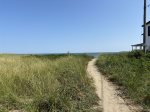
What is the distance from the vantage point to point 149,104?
7.48 meters

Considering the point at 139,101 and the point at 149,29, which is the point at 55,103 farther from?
the point at 149,29

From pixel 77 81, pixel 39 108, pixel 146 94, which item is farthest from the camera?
pixel 77 81

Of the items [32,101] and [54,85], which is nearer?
[32,101]

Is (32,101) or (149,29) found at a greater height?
(149,29)

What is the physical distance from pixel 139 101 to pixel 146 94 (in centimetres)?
87

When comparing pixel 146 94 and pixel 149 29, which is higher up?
pixel 149 29

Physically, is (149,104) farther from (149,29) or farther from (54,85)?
(149,29)

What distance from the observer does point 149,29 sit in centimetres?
3047

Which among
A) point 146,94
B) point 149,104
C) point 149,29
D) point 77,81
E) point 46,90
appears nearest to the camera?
point 149,104

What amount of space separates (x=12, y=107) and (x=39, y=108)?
823 millimetres

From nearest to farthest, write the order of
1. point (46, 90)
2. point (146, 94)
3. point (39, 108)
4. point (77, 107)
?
point (39, 108), point (77, 107), point (46, 90), point (146, 94)

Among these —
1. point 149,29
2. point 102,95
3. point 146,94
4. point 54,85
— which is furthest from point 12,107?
point 149,29

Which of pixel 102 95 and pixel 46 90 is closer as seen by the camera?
pixel 46 90

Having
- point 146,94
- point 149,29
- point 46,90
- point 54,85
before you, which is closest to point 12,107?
point 46,90
